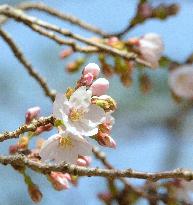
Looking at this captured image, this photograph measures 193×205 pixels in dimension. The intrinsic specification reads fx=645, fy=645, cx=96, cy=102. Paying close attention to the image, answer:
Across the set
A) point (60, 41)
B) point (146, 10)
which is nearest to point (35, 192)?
point (60, 41)

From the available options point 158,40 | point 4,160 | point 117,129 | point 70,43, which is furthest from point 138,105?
point 4,160

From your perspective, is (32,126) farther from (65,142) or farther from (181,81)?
(181,81)

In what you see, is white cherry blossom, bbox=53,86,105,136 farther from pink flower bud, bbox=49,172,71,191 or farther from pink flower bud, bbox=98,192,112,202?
pink flower bud, bbox=98,192,112,202

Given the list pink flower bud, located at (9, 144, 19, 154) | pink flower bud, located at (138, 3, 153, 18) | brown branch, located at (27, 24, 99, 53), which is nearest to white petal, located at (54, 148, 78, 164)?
pink flower bud, located at (9, 144, 19, 154)

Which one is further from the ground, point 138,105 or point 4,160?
point 138,105

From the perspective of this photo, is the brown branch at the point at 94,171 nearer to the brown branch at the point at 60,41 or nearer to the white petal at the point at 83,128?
the white petal at the point at 83,128

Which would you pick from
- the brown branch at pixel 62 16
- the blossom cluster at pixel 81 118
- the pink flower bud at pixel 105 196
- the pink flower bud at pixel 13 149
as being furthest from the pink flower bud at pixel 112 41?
the blossom cluster at pixel 81 118

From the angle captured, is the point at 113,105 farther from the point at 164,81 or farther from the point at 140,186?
the point at 164,81
